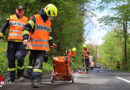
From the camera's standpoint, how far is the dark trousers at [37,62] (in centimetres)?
563

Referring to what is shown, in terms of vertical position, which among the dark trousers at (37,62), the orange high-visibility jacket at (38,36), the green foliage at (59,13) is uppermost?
the green foliage at (59,13)

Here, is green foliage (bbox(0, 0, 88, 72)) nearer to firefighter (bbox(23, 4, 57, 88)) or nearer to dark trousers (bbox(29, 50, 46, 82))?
dark trousers (bbox(29, 50, 46, 82))

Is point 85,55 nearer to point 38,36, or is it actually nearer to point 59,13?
point 59,13

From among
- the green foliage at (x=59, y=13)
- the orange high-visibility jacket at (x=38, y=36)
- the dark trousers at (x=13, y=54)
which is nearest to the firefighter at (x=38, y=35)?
the orange high-visibility jacket at (x=38, y=36)

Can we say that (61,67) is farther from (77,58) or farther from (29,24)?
(77,58)

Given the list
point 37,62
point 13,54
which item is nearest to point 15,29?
point 13,54

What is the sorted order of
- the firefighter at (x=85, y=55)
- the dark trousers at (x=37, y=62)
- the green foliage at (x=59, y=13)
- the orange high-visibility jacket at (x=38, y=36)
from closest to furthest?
the dark trousers at (x=37, y=62) < the orange high-visibility jacket at (x=38, y=36) < the green foliage at (x=59, y=13) < the firefighter at (x=85, y=55)

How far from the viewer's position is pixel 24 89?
17.7 feet

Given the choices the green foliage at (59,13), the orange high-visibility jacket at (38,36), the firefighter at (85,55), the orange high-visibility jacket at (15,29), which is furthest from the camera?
the firefighter at (85,55)

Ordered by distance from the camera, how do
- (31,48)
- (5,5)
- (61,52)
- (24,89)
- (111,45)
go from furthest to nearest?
1. (111,45)
2. (61,52)
3. (5,5)
4. (31,48)
5. (24,89)

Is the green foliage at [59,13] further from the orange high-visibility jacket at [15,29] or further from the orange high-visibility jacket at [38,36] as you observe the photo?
the orange high-visibility jacket at [38,36]

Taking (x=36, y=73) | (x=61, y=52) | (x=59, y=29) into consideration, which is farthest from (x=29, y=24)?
(x=61, y=52)

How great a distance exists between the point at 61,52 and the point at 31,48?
66.3ft

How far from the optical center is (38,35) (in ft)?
19.2
